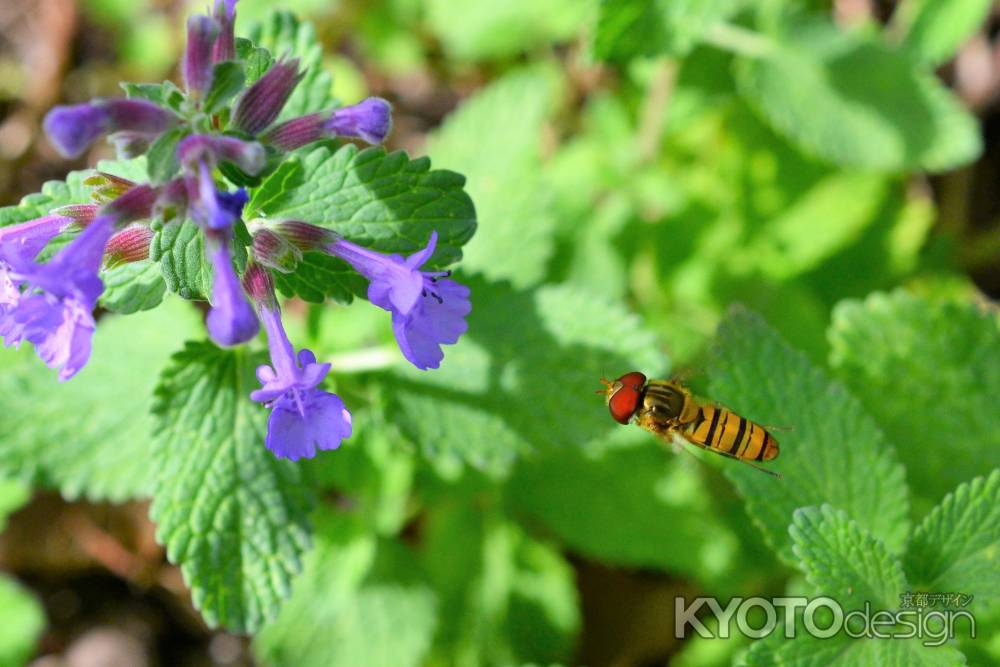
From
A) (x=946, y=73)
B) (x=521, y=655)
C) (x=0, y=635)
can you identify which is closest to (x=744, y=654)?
(x=521, y=655)

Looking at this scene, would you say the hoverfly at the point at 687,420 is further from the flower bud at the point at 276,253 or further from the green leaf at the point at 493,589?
the green leaf at the point at 493,589

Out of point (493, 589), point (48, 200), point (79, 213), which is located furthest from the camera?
point (493, 589)

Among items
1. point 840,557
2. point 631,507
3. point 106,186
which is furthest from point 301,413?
point 631,507

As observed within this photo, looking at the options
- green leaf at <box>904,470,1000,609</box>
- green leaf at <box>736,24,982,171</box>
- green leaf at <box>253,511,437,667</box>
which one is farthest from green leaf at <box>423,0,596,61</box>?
green leaf at <box>904,470,1000,609</box>

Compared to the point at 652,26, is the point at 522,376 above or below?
below

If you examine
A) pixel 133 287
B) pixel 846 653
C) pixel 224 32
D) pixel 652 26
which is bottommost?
pixel 133 287

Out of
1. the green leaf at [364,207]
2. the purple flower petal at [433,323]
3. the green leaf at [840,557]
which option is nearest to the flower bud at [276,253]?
the green leaf at [364,207]

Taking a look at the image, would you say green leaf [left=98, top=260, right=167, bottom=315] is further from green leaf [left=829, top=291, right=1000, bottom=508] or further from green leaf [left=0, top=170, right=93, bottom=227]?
green leaf [left=829, top=291, right=1000, bottom=508]

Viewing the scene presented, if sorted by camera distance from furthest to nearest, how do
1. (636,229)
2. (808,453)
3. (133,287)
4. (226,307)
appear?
(636,229) < (808,453) < (133,287) < (226,307)

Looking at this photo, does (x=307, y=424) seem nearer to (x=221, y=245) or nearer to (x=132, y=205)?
(x=221, y=245)
